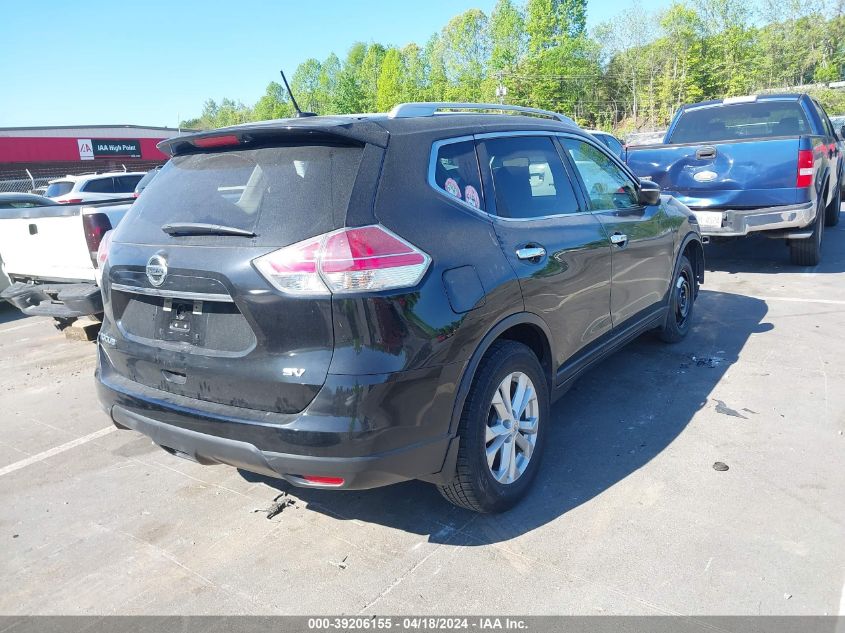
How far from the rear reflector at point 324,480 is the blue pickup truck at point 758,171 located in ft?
20.8

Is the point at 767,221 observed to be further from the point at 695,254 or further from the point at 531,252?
the point at 531,252

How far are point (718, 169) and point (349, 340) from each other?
21.5 feet

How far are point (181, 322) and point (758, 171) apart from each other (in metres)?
6.81

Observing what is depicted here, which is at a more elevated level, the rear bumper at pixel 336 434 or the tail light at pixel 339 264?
the tail light at pixel 339 264

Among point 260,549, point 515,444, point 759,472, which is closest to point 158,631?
point 260,549

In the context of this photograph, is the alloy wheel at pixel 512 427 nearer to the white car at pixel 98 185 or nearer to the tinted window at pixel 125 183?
the white car at pixel 98 185

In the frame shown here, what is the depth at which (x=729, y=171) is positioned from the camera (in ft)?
24.3

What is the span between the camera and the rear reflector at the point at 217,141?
285cm

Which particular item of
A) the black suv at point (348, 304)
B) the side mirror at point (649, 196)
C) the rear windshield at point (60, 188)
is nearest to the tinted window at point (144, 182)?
the black suv at point (348, 304)

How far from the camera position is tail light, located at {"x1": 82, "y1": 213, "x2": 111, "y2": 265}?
5.54 meters

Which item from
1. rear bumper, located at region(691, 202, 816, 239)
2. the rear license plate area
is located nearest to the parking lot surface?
the rear license plate area

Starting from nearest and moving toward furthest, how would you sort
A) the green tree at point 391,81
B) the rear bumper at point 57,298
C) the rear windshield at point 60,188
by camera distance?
the rear bumper at point 57,298 < the rear windshield at point 60,188 < the green tree at point 391,81

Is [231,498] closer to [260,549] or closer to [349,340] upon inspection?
[260,549]

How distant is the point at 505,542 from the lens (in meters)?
2.92
